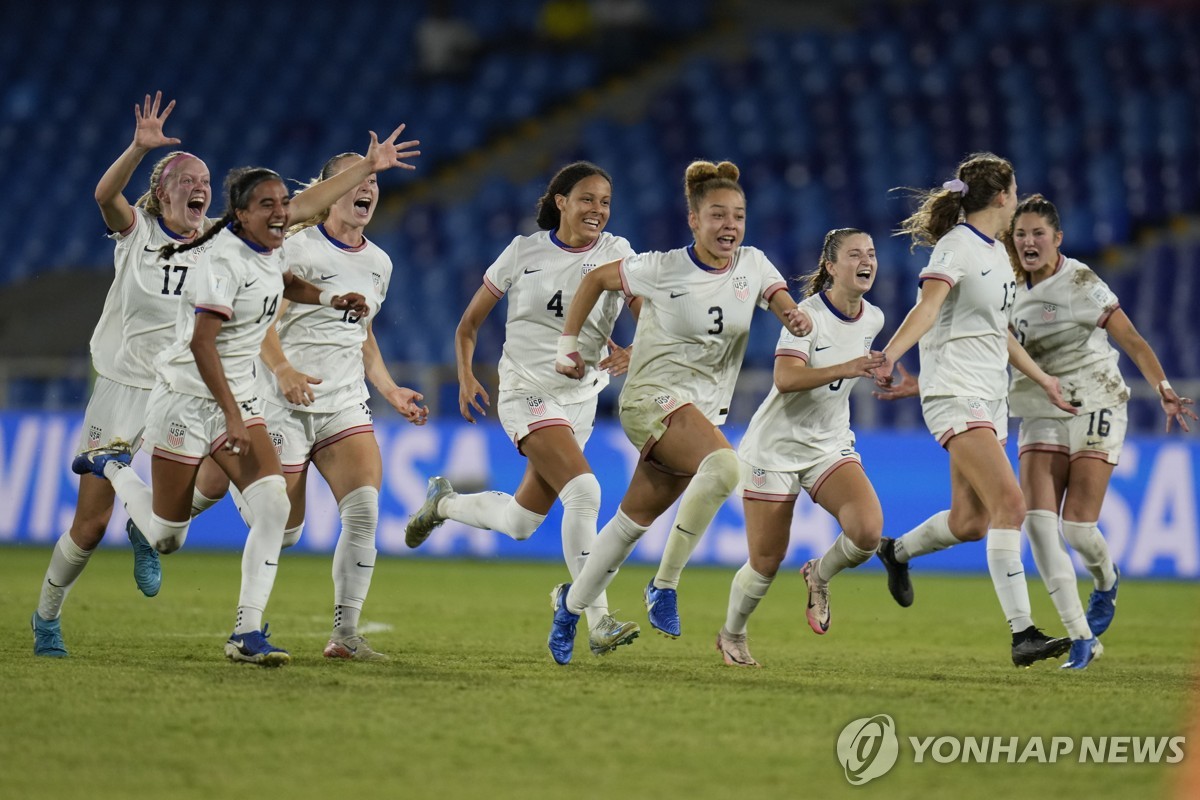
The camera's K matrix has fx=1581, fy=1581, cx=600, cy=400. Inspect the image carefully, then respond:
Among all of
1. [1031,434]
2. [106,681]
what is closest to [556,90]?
[1031,434]

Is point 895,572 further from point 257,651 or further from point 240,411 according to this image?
point 240,411

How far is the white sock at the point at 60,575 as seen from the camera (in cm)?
726

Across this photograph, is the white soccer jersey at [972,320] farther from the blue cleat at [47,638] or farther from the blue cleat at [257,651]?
the blue cleat at [47,638]

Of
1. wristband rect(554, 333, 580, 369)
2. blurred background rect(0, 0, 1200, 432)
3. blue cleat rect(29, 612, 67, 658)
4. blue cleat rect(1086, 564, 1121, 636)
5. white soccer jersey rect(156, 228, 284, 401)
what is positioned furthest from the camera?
blurred background rect(0, 0, 1200, 432)

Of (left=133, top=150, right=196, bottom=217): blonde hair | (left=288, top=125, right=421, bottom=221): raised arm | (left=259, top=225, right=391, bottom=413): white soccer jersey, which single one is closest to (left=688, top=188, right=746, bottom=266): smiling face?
(left=288, top=125, right=421, bottom=221): raised arm

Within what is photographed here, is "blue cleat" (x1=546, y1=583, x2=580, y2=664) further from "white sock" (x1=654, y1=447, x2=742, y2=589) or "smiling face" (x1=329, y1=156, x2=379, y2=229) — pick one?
"smiling face" (x1=329, y1=156, x2=379, y2=229)

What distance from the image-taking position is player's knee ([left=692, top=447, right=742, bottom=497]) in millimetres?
6719

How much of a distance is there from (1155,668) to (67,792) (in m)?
5.12

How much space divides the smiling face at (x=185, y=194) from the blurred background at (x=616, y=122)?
731 cm

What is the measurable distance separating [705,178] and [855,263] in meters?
0.79

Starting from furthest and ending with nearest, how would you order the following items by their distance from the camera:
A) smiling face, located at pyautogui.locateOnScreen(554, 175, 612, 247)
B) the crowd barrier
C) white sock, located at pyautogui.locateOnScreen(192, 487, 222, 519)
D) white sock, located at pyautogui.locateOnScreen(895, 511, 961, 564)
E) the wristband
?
the crowd barrier → white sock, located at pyautogui.locateOnScreen(895, 511, 961, 564) → white sock, located at pyautogui.locateOnScreen(192, 487, 222, 519) → smiling face, located at pyautogui.locateOnScreen(554, 175, 612, 247) → the wristband

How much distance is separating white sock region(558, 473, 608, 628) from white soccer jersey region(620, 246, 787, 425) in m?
0.50

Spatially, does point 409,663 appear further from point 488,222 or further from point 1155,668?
point 488,222

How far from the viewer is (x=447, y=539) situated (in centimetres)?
1438
